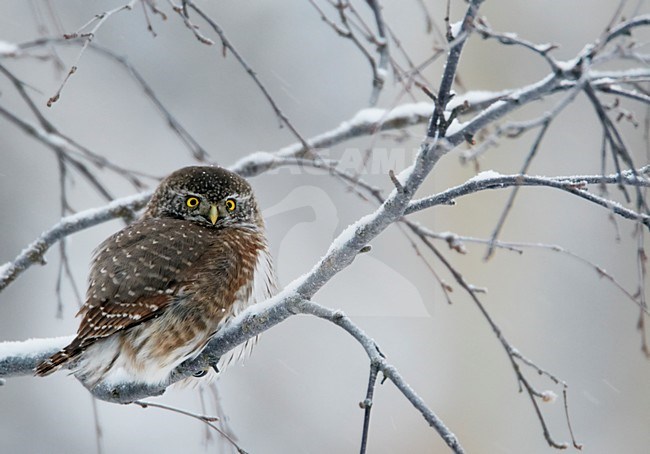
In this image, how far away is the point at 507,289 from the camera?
368 inches

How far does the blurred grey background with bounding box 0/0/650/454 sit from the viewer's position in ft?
29.3

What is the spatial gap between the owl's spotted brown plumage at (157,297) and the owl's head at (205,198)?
9.1 inches

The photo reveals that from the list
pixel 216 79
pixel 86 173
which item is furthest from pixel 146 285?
pixel 216 79

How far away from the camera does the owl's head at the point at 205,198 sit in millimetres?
4152

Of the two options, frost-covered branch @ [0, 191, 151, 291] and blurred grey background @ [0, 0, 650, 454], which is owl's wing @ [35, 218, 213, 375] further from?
blurred grey background @ [0, 0, 650, 454]

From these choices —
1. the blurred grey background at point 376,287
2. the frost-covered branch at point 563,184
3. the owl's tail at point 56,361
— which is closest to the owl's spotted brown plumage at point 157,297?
the owl's tail at point 56,361

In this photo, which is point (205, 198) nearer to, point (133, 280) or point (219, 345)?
→ point (133, 280)

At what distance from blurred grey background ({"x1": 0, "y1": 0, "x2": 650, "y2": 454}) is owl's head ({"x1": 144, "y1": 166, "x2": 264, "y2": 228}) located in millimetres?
4315

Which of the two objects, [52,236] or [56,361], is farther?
[52,236]

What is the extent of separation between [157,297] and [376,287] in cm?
652

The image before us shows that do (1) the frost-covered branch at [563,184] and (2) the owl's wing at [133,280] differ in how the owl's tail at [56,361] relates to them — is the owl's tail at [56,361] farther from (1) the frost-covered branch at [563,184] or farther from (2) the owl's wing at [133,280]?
(1) the frost-covered branch at [563,184]

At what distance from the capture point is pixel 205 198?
4.16m

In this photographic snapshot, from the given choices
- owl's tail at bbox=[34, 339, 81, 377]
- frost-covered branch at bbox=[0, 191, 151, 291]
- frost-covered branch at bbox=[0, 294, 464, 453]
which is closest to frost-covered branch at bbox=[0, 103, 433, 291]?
frost-covered branch at bbox=[0, 191, 151, 291]

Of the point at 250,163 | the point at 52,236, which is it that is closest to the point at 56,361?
the point at 52,236
